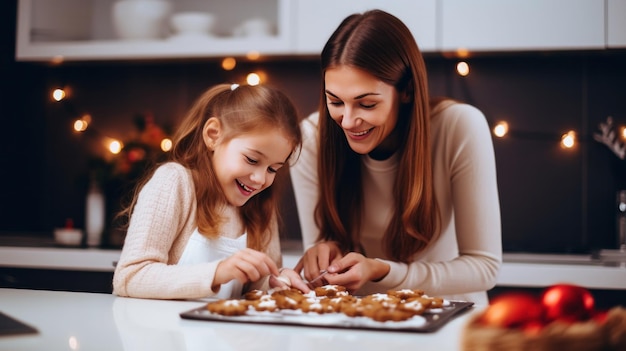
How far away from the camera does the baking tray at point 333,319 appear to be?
39.3 inches

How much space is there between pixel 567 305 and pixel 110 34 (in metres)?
2.74

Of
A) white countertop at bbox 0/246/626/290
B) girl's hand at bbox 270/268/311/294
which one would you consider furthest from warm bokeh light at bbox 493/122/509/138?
girl's hand at bbox 270/268/311/294

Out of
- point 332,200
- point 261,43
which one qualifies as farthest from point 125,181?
point 332,200

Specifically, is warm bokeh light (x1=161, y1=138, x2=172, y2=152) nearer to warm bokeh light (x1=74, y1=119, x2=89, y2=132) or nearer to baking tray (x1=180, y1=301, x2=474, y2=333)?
warm bokeh light (x1=74, y1=119, x2=89, y2=132)

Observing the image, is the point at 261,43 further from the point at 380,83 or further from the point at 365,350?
the point at 365,350

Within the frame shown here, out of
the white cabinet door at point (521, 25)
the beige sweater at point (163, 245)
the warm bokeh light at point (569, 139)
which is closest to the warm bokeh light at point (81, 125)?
the white cabinet door at point (521, 25)

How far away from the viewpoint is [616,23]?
2561 millimetres

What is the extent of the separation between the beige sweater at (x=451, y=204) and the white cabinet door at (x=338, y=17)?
2.73ft

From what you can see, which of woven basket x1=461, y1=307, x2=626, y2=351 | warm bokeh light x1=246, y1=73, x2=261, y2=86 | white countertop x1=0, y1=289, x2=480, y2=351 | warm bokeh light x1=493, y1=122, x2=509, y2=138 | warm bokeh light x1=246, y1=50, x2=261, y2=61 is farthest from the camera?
warm bokeh light x1=246, y1=73, x2=261, y2=86

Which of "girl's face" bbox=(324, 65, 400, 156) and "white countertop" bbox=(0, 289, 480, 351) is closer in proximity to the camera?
"white countertop" bbox=(0, 289, 480, 351)

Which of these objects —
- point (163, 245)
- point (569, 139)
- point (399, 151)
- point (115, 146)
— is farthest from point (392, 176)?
point (115, 146)

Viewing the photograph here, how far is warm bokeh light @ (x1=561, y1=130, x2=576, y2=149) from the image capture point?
2.83m

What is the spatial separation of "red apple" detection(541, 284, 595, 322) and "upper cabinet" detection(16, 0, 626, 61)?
1.93 m

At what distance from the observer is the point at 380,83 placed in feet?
5.41
